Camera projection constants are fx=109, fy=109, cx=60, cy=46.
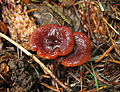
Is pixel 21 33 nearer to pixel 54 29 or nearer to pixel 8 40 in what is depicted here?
pixel 8 40

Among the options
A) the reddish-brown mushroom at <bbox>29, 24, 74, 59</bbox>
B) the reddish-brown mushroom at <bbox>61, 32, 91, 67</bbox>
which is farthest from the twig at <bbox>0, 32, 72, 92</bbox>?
the reddish-brown mushroom at <bbox>61, 32, 91, 67</bbox>

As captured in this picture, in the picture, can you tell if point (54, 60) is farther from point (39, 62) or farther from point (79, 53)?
point (79, 53)

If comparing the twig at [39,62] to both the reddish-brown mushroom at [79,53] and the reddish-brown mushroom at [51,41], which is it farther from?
the reddish-brown mushroom at [79,53]

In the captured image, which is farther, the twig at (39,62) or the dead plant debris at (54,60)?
the twig at (39,62)

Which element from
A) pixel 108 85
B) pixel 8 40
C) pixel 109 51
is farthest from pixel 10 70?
pixel 109 51

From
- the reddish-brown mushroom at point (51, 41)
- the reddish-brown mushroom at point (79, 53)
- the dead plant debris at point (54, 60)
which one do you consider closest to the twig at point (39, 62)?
the dead plant debris at point (54, 60)

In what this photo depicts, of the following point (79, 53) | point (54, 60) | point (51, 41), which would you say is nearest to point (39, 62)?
point (54, 60)
